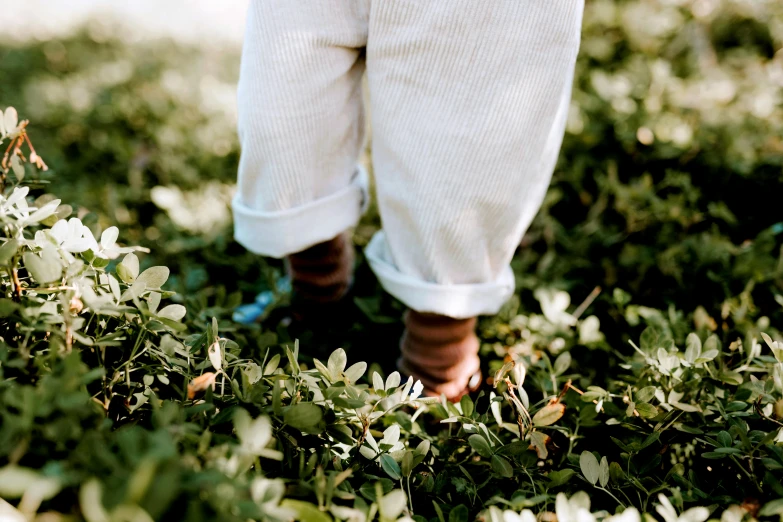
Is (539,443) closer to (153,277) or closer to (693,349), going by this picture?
(693,349)

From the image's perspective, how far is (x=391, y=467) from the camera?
29.9 inches

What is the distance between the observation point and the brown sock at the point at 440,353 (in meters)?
1.14

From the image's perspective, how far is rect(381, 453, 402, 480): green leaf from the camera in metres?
0.75

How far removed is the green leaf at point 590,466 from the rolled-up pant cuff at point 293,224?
630 mm

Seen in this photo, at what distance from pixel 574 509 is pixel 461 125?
1.91 ft

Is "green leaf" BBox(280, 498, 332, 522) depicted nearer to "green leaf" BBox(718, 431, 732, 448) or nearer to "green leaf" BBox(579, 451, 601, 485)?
"green leaf" BBox(579, 451, 601, 485)

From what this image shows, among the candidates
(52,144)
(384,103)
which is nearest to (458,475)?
(384,103)

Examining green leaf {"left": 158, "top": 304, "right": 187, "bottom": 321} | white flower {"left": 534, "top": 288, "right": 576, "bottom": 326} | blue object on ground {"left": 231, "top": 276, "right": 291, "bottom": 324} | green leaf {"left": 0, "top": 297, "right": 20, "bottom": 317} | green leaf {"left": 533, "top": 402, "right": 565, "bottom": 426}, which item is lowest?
blue object on ground {"left": 231, "top": 276, "right": 291, "bottom": 324}

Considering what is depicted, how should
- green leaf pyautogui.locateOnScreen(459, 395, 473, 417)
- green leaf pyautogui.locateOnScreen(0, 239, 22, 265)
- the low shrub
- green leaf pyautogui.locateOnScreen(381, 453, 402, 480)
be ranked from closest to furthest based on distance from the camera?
1. the low shrub
2. green leaf pyautogui.locateOnScreen(0, 239, 22, 265)
3. green leaf pyautogui.locateOnScreen(381, 453, 402, 480)
4. green leaf pyautogui.locateOnScreen(459, 395, 473, 417)

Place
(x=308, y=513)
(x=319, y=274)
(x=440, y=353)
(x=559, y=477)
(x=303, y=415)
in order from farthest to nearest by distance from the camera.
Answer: (x=319, y=274) → (x=440, y=353) → (x=559, y=477) → (x=303, y=415) → (x=308, y=513)

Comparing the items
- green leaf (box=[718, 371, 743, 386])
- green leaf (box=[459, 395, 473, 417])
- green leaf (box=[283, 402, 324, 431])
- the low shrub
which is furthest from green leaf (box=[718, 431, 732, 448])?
green leaf (box=[283, 402, 324, 431])

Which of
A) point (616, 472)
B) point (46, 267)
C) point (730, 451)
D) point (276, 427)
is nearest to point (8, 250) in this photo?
point (46, 267)

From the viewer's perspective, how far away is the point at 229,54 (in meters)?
3.26

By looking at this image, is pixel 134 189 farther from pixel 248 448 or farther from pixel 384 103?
pixel 248 448
